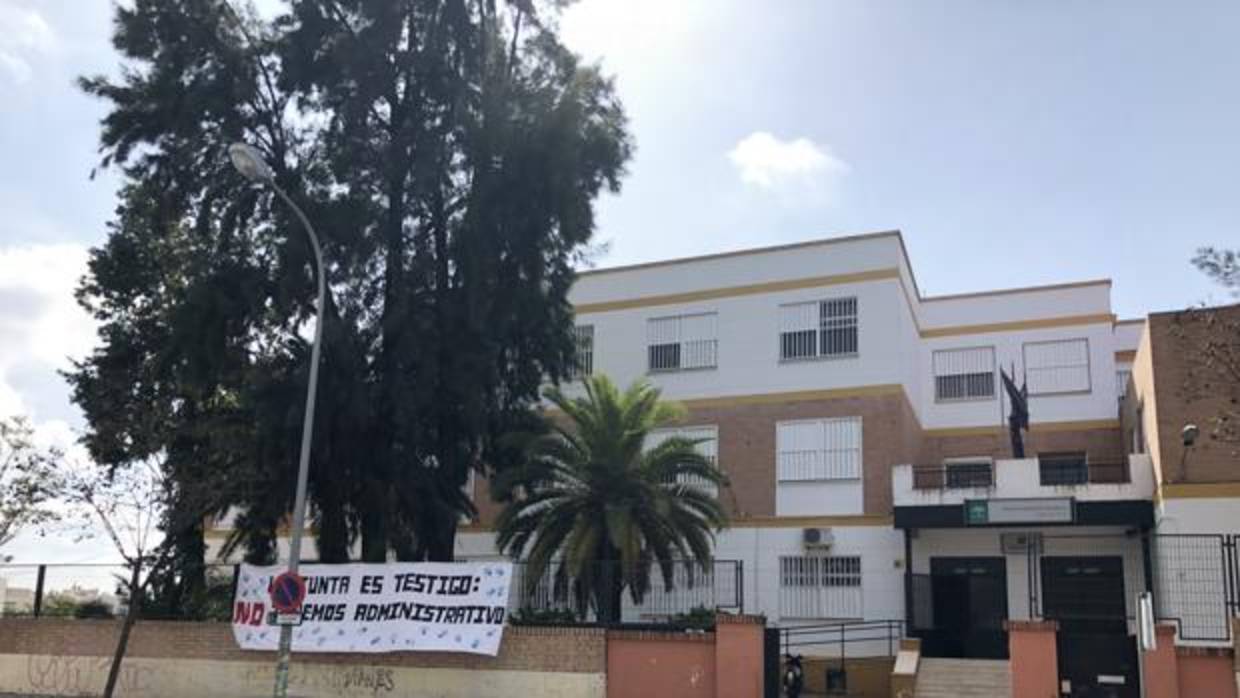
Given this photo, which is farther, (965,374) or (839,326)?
(965,374)

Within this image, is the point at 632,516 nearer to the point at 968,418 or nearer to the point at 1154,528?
the point at 1154,528

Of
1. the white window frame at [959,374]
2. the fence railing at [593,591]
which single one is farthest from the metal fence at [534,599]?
the white window frame at [959,374]

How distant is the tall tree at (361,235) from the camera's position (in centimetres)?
2359

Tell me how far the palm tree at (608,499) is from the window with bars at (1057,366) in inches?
→ 552

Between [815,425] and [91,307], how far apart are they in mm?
21006

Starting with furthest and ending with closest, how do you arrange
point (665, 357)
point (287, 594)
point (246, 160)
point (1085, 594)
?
point (665, 357), point (1085, 594), point (246, 160), point (287, 594)

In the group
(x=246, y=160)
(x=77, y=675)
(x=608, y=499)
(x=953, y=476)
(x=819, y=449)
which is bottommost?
(x=77, y=675)

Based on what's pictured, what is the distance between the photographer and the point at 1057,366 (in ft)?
115

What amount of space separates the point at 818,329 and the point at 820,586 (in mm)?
7000

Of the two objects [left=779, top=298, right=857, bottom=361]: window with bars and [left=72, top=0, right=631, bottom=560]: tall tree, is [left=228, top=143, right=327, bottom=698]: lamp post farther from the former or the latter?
[left=779, top=298, right=857, bottom=361]: window with bars

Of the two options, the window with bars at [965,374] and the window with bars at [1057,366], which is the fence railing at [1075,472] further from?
the window with bars at [965,374]

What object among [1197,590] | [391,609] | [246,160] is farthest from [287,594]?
[1197,590]

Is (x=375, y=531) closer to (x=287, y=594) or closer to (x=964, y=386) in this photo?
(x=287, y=594)

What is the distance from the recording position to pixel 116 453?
22422 millimetres
